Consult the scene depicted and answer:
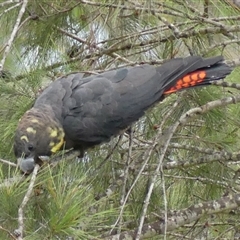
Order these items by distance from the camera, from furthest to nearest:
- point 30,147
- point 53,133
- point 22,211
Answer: point 53,133 → point 30,147 → point 22,211

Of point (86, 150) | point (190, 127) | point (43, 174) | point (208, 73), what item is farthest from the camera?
point (190, 127)

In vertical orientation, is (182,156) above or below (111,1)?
below

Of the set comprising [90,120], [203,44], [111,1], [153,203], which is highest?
[111,1]

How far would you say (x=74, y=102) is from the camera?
1844mm

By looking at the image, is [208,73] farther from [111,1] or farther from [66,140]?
[66,140]

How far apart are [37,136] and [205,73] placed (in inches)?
22.0

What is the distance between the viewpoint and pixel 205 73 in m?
1.79

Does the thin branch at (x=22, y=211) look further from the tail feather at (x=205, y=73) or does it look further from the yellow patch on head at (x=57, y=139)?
the tail feather at (x=205, y=73)

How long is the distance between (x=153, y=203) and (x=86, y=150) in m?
0.29

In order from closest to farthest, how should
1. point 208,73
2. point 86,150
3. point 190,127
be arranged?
point 208,73, point 86,150, point 190,127

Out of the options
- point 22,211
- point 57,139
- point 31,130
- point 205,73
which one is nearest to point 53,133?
point 57,139

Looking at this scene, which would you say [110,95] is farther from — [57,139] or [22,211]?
[22,211]

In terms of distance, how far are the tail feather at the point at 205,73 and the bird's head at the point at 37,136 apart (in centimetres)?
40

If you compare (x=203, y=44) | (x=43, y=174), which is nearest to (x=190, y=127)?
(x=203, y=44)
